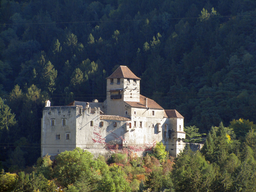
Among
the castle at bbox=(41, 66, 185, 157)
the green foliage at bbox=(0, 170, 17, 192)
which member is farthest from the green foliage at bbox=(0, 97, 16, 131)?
the green foliage at bbox=(0, 170, 17, 192)

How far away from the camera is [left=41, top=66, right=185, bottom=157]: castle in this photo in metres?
77.0

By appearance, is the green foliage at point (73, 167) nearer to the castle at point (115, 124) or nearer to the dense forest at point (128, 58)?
the castle at point (115, 124)

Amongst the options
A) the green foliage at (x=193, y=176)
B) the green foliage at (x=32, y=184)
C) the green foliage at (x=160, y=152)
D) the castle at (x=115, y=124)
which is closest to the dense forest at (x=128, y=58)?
the castle at (x=115, y=124)

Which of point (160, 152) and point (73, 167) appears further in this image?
point (160, 152)

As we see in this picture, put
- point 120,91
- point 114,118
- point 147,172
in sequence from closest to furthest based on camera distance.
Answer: point 147,172 → point 114,118 → point 120,91

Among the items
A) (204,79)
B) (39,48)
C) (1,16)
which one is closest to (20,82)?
A: (39,48)

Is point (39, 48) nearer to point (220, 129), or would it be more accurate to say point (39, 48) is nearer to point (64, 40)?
point (64, 40)

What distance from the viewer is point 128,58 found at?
128250mm

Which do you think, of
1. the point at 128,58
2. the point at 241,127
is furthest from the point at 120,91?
the point at 128,58

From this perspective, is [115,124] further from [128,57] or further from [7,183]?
[128,57]

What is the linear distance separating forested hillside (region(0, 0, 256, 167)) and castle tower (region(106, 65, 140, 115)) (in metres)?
21.8

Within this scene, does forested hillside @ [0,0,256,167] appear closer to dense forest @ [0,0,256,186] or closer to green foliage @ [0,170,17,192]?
dense forest @ [0,0,256,186]

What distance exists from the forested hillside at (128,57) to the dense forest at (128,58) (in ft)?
0.66

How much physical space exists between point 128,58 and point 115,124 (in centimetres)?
5014
